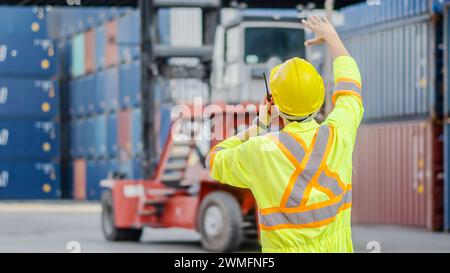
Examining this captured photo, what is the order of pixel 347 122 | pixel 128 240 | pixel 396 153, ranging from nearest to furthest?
pixel 347 122
pixel 128 240
pixel 396 153

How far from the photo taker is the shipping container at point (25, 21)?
42125mm

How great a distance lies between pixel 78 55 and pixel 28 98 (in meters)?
2.73

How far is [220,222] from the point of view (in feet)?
45.2

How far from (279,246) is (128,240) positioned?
13714 millimetres

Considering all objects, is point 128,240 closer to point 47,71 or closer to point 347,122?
point 347,122

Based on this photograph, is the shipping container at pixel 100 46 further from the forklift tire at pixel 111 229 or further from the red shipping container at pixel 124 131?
the forklift tire at pixel 111 229

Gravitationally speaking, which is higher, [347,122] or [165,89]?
[347,122]

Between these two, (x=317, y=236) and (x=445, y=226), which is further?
(x=445, y=226)

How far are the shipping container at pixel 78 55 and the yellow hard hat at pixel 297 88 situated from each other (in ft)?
133

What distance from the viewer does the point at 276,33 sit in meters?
19.0

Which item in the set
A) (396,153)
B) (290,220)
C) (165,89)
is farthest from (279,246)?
(165,89)

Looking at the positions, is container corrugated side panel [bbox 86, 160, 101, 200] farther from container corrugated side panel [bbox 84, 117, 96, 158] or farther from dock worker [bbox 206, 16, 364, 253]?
dock worker [bbox 206, 16, 364, 253]

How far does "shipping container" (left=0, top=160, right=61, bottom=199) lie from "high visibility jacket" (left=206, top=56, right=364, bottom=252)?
40548 millimetres
